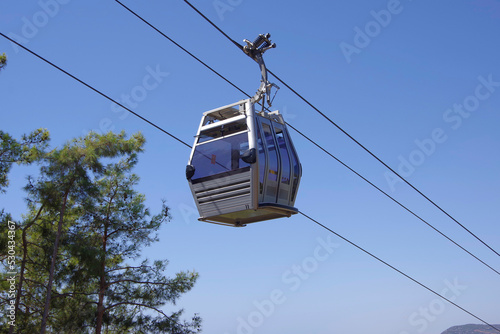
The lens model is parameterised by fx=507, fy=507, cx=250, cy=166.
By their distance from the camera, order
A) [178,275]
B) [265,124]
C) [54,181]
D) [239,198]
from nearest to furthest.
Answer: [239,198]
[265,124]
[54,181]
[178,275]

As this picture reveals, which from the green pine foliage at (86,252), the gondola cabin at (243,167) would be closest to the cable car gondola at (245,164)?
the gondola cabin at (243,167)

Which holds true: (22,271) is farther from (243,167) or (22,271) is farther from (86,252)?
(243,167)

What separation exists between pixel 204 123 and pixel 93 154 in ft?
30.7

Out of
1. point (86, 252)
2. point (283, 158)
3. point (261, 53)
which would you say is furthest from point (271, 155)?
point (86, 252)

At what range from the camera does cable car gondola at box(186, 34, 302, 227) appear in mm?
7930

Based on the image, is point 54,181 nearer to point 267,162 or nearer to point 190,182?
point 190,182

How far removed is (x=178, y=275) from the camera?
19.7 meters

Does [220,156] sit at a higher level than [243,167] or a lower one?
higher

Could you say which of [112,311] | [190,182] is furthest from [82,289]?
[190,182]

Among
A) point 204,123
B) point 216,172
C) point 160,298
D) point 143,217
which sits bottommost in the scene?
point 216,172

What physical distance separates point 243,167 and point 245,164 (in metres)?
0.06

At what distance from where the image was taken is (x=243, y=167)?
25.9ft

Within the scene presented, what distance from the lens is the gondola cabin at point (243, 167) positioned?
26.0 feet

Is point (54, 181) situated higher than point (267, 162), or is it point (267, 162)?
point (54, 181)
